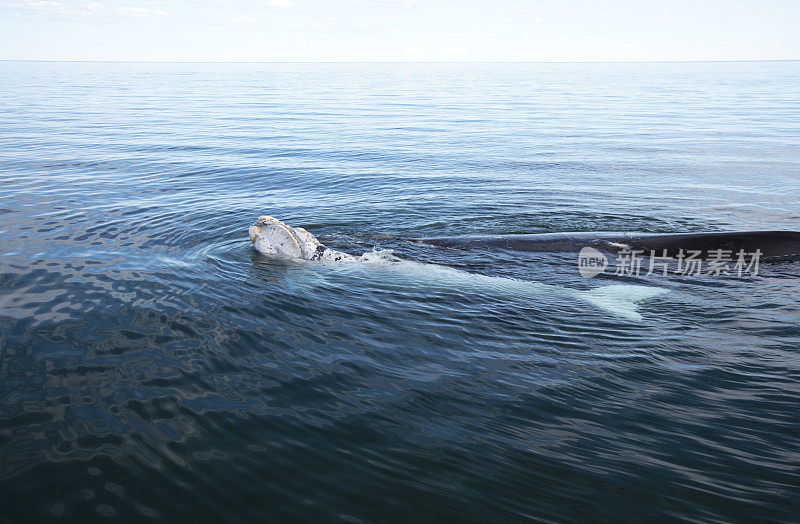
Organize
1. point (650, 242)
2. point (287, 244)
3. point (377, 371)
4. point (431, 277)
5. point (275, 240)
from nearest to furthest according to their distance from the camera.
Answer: point (377, 371)
point (431, 277)
point (650, 242)
point (287, 244)
point (275, 240)

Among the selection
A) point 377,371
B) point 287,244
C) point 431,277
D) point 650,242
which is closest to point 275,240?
point 287,244

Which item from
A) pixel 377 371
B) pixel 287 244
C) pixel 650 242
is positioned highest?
pixel 650 242

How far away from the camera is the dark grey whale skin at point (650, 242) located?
32.8 feet

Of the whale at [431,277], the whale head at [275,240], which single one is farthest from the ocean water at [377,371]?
the whale head at [275,240]

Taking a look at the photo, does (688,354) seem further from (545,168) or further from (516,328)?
(545,168)

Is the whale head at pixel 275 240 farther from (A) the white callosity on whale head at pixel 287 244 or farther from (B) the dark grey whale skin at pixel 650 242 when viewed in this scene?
(B) the dark grey whale skin at pixel 650 242

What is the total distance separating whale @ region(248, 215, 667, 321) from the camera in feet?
30.6

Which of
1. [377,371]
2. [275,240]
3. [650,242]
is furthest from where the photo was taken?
[275,240]

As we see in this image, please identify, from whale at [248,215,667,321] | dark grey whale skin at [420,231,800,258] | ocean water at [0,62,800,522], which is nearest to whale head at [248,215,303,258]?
whale at [248,215,667,321]

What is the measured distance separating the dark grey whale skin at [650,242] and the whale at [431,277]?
1118mm

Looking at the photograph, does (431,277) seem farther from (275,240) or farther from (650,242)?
(650,242)

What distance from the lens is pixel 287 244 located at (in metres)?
11.2

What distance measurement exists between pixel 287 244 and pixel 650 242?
268 inches

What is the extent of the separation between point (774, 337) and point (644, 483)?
13.9ft
